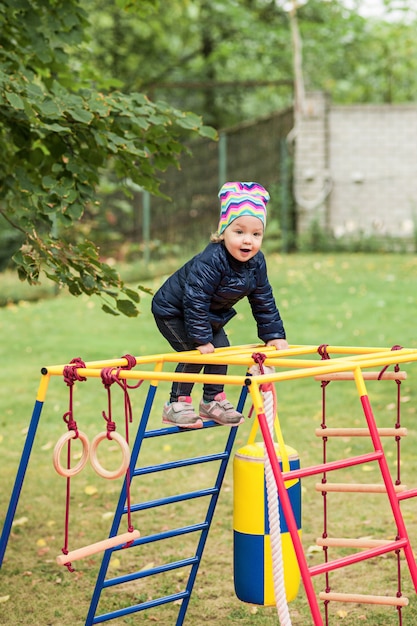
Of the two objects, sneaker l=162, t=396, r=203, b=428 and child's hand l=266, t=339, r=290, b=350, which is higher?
child's hand l=266, t=339, r=290, b=350

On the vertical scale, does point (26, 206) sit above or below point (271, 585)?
above

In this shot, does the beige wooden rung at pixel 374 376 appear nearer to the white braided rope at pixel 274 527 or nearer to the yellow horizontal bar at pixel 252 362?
the yellow horizontal bar at pixel 252 362

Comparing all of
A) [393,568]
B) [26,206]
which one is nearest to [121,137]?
[26,206]

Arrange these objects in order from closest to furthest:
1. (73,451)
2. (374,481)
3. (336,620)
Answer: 1. (336,620)
2. (374,481)
3. (73,451)

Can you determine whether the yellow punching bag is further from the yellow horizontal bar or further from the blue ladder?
the yellow horizontal bar

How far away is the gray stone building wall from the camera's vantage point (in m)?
17.8

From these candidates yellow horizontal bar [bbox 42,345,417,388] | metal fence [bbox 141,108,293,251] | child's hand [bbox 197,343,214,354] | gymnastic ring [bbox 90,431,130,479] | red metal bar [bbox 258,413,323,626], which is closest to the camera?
red metal bar [bbox 258,413,323,626]

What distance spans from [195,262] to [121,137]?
1.67 meters

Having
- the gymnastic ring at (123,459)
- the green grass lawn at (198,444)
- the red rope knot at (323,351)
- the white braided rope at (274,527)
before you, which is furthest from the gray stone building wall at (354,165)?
the gymnastic ring at (123,459)

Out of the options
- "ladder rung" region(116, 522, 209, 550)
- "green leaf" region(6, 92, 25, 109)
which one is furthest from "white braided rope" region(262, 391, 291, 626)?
"green leaf" region(6, 92, 25, 109)

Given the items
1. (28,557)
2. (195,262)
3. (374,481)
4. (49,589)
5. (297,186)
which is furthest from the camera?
(297,186)

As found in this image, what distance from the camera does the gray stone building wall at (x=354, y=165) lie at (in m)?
17.8

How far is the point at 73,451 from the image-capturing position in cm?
806

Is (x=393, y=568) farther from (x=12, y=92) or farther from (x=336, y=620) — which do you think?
(x=12, y=92)
